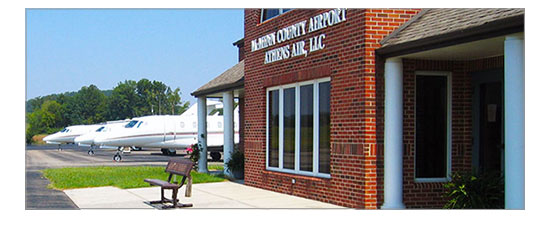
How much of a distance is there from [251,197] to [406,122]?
13.2ft

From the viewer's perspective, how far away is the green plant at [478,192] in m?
9.47

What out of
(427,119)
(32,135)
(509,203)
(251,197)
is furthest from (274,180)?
(32,135)

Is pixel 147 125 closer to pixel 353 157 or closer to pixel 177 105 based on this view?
pixel 353 157

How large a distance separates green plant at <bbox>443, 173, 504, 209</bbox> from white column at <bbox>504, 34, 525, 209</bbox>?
4.41ft

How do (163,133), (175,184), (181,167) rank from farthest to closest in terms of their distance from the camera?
1. (163,133)
2. (181,167)
3. (175,184)

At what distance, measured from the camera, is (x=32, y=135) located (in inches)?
2448

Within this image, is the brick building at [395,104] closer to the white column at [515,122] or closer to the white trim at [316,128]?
the white trim at [316,128]

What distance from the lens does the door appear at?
36.7 feet

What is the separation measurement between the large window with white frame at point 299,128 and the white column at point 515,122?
4325mm

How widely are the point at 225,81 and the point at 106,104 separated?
6281cm

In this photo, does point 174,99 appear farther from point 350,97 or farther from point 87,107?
point 350,97

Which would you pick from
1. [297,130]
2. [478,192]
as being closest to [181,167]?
[297,130]

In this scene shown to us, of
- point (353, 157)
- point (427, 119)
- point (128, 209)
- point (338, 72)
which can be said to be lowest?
point (128, 209)

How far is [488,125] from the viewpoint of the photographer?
11234 millimetres
